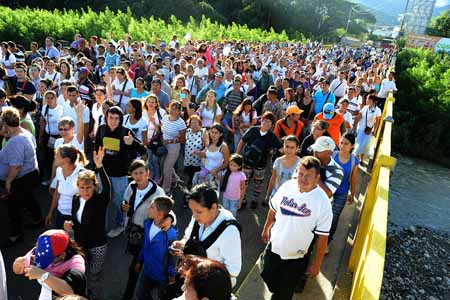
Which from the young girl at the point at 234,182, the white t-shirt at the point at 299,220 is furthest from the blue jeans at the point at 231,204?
the white t-shirt at the point at 299,220

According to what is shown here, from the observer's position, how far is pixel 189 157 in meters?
6.19

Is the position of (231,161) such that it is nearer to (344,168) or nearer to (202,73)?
(344,168)

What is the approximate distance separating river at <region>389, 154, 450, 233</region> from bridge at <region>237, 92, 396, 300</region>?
18.0 feet

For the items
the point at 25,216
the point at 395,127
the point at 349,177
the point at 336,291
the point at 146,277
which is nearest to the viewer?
the point at 146,277

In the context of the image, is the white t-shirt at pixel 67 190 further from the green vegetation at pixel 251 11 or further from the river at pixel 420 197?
the green vegetation at pixel 251 11

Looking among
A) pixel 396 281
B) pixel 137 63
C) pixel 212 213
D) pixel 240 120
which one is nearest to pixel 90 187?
pixel 212 213

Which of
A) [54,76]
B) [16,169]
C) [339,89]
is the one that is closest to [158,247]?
[16,169]

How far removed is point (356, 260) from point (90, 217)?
3.11m

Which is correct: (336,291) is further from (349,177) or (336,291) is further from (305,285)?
(349,177)

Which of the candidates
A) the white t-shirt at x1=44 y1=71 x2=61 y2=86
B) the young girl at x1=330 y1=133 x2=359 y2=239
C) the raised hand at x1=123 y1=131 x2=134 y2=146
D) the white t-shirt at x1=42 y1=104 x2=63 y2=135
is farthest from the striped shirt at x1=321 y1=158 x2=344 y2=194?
the white t-shirt at x1=44 y1=71 x2=61 y2=86

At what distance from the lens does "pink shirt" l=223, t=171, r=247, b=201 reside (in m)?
5.18

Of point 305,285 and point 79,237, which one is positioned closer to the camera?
point 79,237

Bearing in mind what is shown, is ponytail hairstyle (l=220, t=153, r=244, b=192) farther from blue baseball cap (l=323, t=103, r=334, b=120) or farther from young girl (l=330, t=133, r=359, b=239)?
blue baseball cap (l=323, t=103, r=334, b=120)

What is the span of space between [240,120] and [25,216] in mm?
3938
